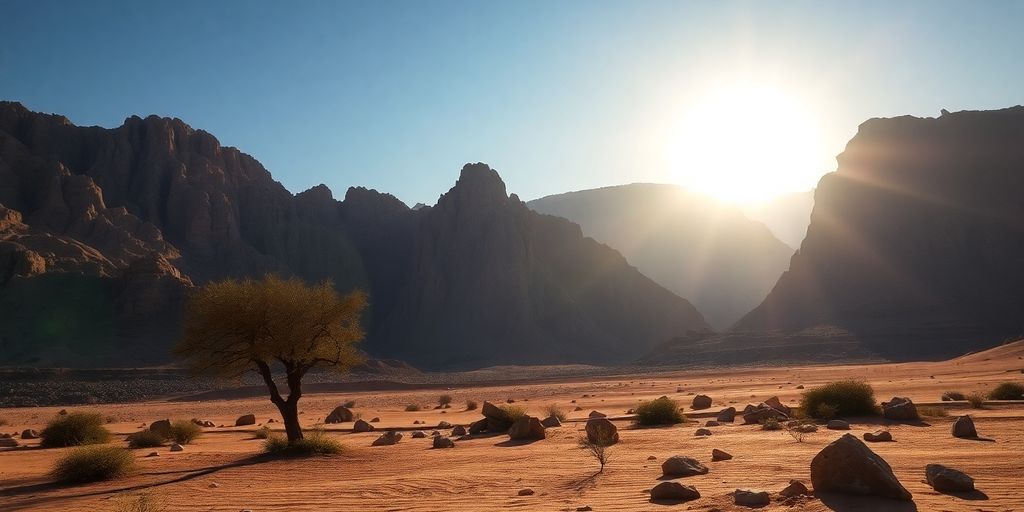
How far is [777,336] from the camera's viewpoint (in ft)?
305

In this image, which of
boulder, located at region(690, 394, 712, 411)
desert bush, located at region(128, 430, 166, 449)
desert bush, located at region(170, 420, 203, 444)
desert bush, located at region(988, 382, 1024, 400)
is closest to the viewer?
desert bush, located at region(128, 430, 166, 449)

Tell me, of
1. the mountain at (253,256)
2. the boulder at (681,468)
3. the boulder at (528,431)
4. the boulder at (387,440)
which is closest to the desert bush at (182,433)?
the boulder at (387,440)

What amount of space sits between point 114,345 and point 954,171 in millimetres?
120584

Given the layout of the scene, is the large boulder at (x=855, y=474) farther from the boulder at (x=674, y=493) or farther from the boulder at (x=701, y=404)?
the boulder at (x=701, y=404)

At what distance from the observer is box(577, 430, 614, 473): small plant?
1320cm

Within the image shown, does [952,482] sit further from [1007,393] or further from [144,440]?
[144,440]

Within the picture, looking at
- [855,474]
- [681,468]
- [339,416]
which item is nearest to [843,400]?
[681,468]

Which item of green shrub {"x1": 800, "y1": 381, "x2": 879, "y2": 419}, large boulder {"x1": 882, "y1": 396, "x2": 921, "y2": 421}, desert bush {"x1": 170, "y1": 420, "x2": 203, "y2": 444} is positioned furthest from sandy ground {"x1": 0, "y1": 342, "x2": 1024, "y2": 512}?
desert bush {"x1": 170, "y1": 420, "x2": 203, "y2": 444}

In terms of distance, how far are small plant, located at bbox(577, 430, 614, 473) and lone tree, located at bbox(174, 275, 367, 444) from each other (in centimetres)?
834

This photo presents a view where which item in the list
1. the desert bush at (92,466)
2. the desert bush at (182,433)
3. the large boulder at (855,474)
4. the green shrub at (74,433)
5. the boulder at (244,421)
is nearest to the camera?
the large boulder at (855,474)

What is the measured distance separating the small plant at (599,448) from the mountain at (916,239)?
80591 mm

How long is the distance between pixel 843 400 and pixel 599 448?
37.3ft

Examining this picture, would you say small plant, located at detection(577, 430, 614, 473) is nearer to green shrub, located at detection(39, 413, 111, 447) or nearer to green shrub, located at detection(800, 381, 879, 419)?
green shrub, located at detection(800, 381, 879, 419)

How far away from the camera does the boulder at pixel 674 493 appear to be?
32.2 ft
